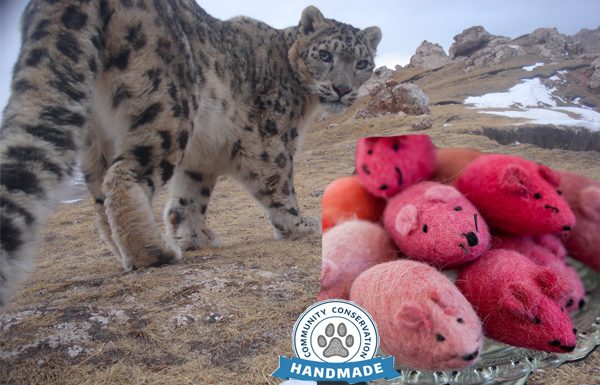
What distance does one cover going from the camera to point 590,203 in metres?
0.75

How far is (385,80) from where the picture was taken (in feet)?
3.99

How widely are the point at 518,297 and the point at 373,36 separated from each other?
2.57 ft

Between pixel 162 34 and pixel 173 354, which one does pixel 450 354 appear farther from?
pixel 162 34

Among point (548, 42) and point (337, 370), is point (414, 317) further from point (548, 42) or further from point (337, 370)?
point (548, 42)

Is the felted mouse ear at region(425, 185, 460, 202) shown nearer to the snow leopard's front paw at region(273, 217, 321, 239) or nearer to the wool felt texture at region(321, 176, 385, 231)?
the wool felt texture at region(321, 176, 385, 231)

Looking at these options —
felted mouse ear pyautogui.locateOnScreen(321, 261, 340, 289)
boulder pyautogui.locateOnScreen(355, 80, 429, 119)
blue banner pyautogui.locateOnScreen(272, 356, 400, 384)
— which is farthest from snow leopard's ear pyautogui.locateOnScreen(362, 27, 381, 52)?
blue banner pyautogui.locateOnScreen(272, 356, 400, 384)

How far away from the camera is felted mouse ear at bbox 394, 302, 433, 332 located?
70 centimetres

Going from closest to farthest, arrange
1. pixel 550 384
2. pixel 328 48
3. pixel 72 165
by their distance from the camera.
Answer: pixel 550 384 → pixel 72 165 → pixel 328 48

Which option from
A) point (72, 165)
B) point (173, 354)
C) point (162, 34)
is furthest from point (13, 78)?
point (173, 354)

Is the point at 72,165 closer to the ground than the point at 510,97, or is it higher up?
closer to the ground

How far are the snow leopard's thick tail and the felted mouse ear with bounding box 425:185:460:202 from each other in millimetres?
698

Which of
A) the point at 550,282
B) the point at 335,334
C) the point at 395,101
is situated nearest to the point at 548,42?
the point at 395,101

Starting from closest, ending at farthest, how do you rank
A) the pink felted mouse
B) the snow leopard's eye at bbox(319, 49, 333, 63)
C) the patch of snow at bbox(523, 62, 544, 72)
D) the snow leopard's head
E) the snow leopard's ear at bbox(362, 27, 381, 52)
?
the pink felted mouse → the patch of snow at bbox(523, 62, 544, 72) → the snow leopard's ear at bbox(362, 27, 381, 52) → the snow leopard's head → the snow leopard's eye at bbox(319, 49, 333, 63)

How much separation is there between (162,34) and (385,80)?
0.80 meters
